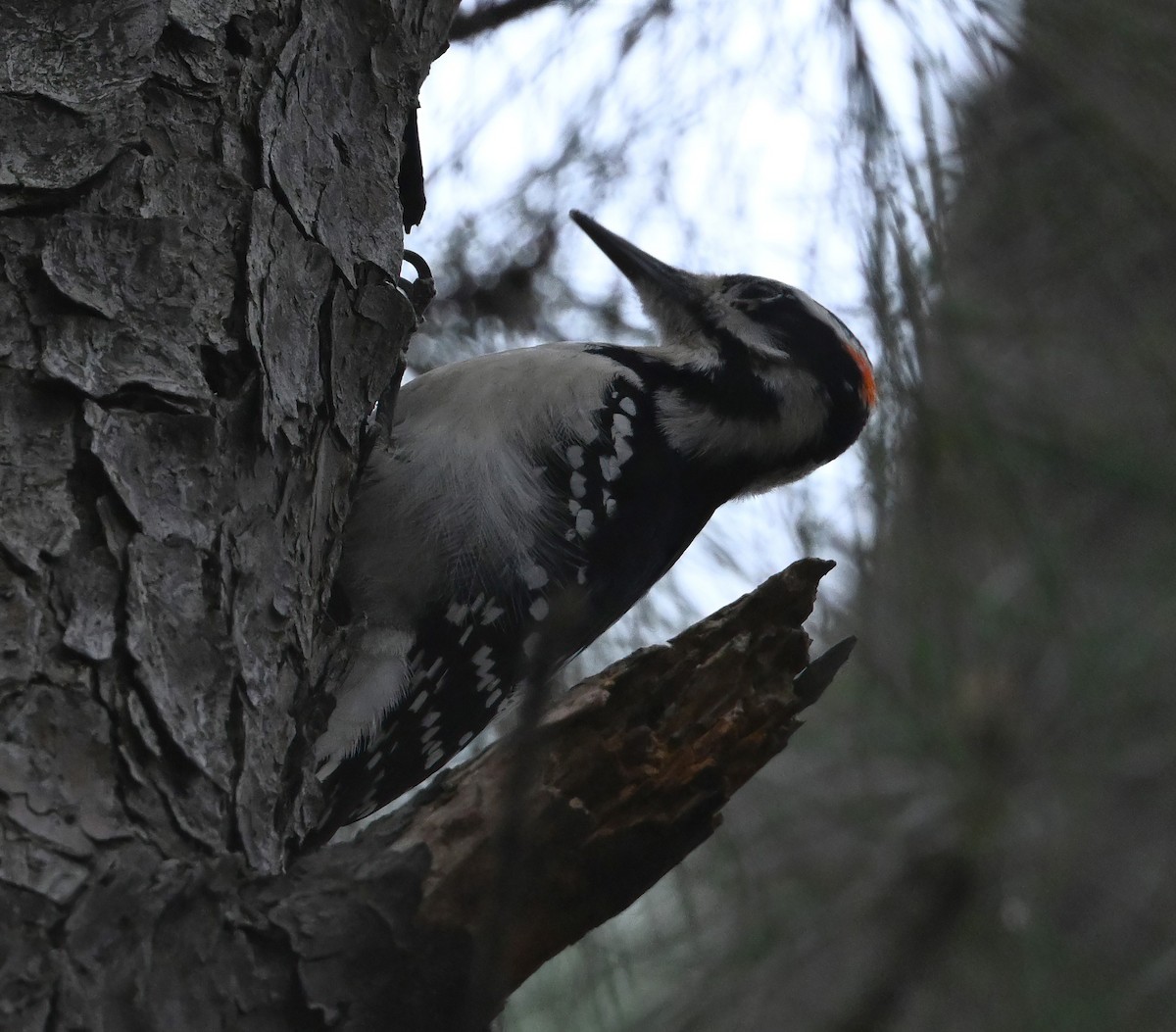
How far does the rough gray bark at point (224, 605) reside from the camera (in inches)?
48.5

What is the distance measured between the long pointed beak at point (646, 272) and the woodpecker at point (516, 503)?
0.04ft

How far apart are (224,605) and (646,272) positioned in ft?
5.49

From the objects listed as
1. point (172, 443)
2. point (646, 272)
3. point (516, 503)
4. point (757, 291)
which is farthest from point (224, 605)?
point (757, 291)

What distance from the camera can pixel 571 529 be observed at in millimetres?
2520

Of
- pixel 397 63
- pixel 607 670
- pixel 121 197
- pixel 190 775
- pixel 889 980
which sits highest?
pixel 397 63

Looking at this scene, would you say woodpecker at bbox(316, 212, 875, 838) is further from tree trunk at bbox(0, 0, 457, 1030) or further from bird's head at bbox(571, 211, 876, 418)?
tree trunk at bbox(0, 0, 457, 1030)

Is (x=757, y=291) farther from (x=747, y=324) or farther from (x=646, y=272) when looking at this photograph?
(x=646, y=272)

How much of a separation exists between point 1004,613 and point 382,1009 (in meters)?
2.01

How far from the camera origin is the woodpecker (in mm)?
2371

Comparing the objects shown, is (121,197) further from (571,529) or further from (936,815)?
(936,815)

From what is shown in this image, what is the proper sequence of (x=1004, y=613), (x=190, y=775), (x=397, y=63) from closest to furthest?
(x=190, y=775)
(x=397, y=63)
(x=1004, y=613)

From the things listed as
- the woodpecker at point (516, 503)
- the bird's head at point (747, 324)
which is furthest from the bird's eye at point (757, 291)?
the woodpecker at point (516, 503)

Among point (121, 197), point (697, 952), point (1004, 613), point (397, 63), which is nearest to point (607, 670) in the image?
point (121, 197)

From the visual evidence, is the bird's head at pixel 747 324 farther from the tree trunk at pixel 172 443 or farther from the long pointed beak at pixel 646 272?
the tree trunk at pixel 172 443
